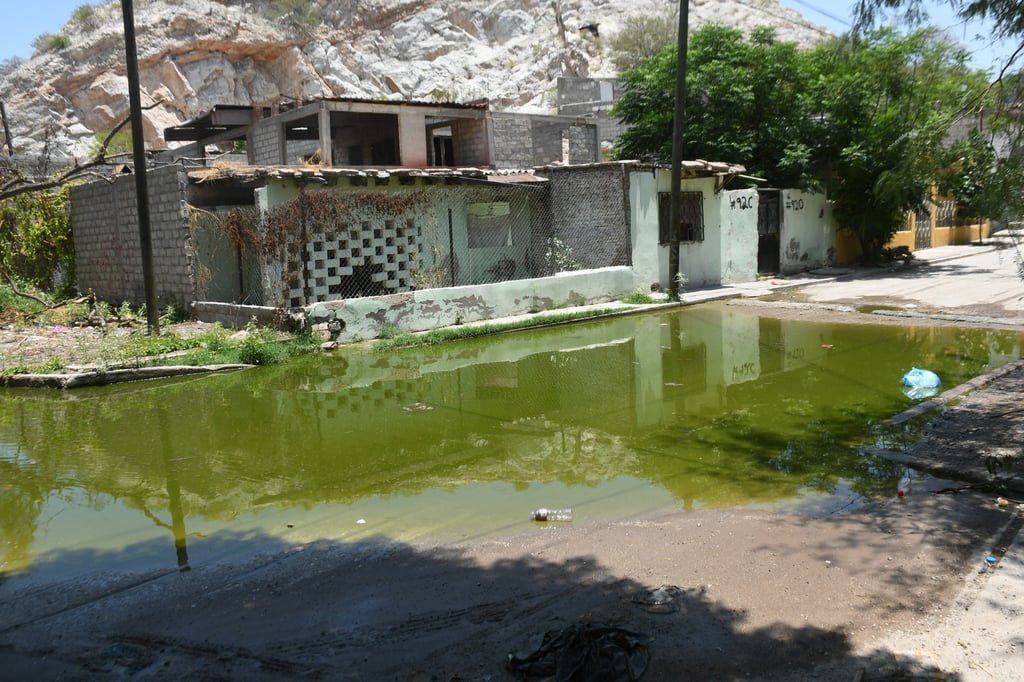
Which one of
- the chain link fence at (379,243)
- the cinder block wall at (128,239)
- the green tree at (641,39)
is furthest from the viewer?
the green tree at (641,39)

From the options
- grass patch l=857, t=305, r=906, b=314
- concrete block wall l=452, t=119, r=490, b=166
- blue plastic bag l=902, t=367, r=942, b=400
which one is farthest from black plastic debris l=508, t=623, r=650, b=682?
concrete block wall l=452, t=119, r=490, b=166

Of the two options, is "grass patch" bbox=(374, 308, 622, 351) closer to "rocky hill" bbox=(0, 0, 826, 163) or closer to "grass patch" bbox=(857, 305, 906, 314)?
"grass patch" bbox=(857, 305, 906, 314)

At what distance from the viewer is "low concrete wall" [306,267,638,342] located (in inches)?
506

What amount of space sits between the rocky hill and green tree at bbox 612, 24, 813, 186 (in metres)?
19.8

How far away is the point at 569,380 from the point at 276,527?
17.0 ft

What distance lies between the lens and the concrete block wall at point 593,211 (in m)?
17.5

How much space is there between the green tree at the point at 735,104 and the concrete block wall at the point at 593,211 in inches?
181

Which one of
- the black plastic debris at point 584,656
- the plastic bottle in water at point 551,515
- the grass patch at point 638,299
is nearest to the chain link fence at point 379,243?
the grass patch at point 638,299

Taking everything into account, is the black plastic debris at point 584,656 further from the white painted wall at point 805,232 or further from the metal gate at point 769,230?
the white painted wall at point 805,232

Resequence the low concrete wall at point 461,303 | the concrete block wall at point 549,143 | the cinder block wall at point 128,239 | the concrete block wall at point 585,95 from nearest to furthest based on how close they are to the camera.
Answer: the low concrete wall at point 461,303 < the cinder block wall at point 128,239 < the concrete block wall at point 549,143 < the concrete block wall at point 585,95

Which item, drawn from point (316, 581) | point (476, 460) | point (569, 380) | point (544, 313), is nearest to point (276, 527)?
point (316, 581)

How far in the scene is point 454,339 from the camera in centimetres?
1346

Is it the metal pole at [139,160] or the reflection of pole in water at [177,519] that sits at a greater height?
the metal pole at [139,160]

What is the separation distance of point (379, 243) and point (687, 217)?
8026mm
